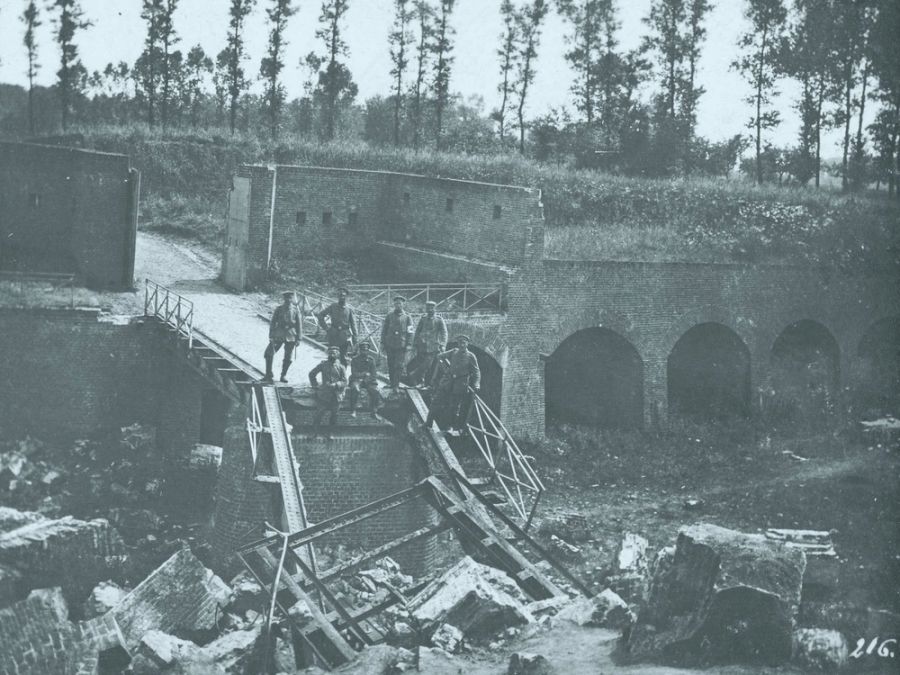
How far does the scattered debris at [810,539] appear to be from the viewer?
1505 cm

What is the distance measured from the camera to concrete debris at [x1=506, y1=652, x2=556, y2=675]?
27.5 feet

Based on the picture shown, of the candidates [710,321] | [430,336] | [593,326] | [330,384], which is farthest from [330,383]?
[710,321]

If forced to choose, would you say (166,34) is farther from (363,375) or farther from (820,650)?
(820,650)

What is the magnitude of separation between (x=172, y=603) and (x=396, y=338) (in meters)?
4.70

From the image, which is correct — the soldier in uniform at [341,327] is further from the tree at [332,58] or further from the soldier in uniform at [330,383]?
the tree at [332,58]

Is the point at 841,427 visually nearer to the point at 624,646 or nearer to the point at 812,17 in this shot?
the point at 812,17

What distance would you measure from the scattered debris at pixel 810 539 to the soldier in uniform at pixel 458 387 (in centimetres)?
509

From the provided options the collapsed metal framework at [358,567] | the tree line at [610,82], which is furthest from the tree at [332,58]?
the collapsed metal framework at [358,567]

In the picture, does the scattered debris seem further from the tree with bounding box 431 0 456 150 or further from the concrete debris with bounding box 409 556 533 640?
the tree with bounding box 431 0 456 150

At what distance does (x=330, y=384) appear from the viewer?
13.5m

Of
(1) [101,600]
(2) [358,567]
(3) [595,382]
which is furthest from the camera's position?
(3) [595,382]

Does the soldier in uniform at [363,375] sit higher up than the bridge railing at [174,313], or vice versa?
the bridge railing at [174,313]

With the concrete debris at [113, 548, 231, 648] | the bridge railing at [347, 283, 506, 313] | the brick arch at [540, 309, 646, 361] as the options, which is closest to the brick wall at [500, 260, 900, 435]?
the brick arch at [540, 309, 646, 361]

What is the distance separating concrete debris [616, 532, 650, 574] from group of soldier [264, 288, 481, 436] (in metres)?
2.77
